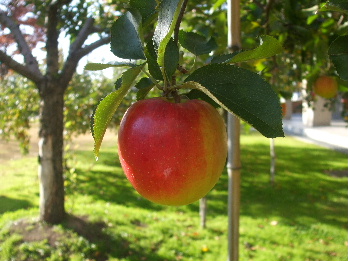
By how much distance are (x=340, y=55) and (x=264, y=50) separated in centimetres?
21

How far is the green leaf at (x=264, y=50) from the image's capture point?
403 mm

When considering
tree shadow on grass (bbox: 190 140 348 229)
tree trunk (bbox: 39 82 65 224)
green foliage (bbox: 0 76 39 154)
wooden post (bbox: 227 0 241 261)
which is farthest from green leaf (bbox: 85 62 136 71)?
green foliage (bbox: 0 76 39 154)

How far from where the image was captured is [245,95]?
38 cm

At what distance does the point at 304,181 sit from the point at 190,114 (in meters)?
4.86

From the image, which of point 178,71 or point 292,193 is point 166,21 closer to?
point 178,71

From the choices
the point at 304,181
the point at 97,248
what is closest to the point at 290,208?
the point at 304,181

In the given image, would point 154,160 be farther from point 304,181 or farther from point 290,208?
point 304,181

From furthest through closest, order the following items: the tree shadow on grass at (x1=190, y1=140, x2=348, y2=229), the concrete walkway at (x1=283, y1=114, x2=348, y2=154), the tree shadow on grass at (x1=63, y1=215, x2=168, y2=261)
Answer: the concrete walkway at (x1=283, y1=114, x2=348, y2=154) < the tree shadow on grass at (x1=190, y1=140, x2=348, y2=229) < the tree shadow on grass at (x1=63, y1=215, x2=168, y2=261)

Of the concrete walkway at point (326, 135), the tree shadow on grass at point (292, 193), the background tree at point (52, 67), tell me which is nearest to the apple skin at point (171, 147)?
the background tree at point (52, 67)

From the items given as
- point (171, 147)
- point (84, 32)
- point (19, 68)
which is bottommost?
point (171, 147)

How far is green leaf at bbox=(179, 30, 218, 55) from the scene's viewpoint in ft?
1.97

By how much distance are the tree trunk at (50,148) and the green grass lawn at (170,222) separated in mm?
199

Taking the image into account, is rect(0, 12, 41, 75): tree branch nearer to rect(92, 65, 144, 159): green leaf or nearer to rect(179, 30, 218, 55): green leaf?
rect(179, 30, 218, 55): green leaf

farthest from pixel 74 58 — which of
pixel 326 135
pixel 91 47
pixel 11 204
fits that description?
pixel 326 135
